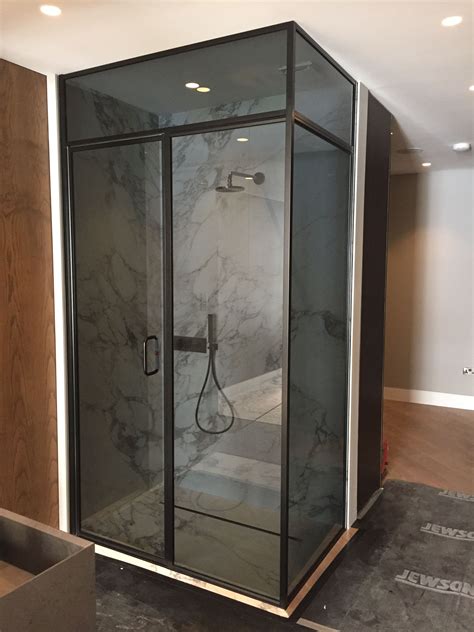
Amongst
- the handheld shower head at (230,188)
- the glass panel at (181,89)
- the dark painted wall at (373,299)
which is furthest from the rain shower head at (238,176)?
the dark painted wall at (373,299)

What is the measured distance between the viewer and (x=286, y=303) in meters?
2.69

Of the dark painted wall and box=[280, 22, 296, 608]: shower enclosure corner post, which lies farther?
the dark painted wall

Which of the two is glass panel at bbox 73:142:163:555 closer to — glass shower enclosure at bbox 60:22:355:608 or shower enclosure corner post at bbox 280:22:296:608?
glass shower enclosure at bbox 60:22:355:608

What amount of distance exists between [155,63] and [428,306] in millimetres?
4779

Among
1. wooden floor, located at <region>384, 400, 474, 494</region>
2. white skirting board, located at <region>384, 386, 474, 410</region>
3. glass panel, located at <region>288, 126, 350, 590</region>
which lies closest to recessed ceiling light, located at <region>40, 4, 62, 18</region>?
glass panel, located at <region>288, 126, 350, 590</region>

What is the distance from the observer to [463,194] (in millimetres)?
6434

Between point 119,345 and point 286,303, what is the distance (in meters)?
1.24

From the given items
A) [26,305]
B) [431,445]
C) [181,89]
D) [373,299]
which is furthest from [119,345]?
[431,445]

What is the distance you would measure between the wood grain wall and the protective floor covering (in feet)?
5.55

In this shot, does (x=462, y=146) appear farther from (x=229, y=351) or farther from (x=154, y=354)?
(x=154, y=354)

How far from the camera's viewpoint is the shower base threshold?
2.79 m

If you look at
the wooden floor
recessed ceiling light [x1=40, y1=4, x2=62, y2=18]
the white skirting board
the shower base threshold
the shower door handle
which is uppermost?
recessed ceiling light [x1=40, y1=4, x2=62, y2=18]

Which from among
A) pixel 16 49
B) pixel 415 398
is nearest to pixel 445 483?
pixel 415 398

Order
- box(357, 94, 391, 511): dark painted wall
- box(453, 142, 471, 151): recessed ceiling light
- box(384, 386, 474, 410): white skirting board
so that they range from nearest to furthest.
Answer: box(357, 94, 391, 511): dark painted wall → box(453, 142, 471, 151): recessed ceiling light → box(384, 386, 474, 410): white skirting board
